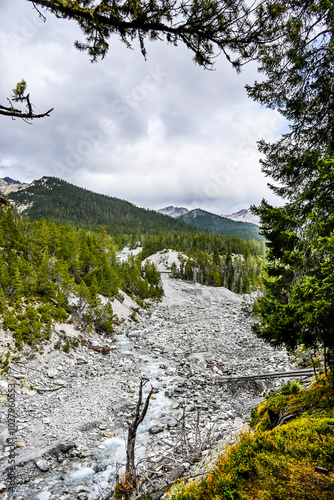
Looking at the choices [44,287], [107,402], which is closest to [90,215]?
[44,287]

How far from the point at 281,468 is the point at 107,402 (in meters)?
10.3

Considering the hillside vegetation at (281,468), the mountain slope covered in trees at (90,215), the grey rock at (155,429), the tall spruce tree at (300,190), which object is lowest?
the grey rock at (155,429)

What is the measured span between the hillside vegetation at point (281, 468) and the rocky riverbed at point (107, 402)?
85.8 inches

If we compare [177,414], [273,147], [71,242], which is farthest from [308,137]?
[71,242]

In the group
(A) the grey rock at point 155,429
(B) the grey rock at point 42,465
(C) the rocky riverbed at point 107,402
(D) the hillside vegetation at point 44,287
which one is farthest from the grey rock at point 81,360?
(B) the grey rock at point 42,465

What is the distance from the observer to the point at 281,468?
10.3 feet

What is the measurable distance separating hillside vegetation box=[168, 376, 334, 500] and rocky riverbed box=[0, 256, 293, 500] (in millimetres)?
2180

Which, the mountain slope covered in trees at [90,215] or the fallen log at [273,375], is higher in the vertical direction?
the mountain slope covered in trees at [90,215]

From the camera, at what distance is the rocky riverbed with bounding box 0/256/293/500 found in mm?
7191

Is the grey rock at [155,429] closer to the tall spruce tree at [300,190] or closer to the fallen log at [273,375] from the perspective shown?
the fallen log at [273,375]

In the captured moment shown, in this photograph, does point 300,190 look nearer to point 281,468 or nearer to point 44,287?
point 281,468

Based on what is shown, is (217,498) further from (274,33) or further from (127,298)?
(127,298)

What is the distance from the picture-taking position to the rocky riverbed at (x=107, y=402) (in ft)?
23.6

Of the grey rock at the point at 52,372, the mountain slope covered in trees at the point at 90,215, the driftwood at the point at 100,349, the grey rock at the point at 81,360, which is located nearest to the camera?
the grey rock at the point at 52,372
